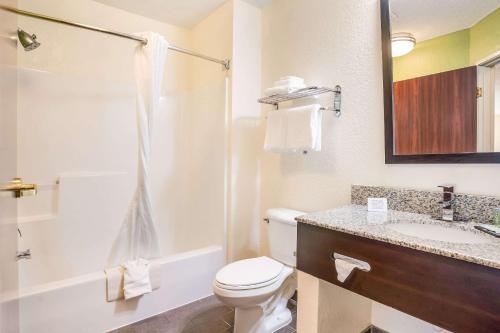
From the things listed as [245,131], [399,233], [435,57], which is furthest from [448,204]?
[245,131]

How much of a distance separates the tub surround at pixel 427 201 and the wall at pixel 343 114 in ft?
0.16

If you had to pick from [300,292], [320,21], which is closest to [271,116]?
[320,21]

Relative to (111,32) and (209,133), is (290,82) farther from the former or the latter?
(111,32)

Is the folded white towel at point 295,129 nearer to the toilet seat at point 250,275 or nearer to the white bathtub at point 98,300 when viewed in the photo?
the toilet seat at point 250,275

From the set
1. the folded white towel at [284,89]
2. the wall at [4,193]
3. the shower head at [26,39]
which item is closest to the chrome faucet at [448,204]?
the folded white towel at [284,89]

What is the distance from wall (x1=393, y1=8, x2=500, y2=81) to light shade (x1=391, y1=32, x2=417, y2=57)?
23 millimetres

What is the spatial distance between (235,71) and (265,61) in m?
0.29

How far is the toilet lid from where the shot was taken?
142cm

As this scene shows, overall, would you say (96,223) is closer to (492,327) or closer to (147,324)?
(147,324)

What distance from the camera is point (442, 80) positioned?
1.24 meters

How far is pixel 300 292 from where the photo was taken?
125 cm

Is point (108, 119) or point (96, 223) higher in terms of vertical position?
point (108, 119)

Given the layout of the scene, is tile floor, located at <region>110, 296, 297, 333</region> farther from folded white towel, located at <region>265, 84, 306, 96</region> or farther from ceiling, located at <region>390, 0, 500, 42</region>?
ceiling, located at <region>390, 0, 500, 42</region>

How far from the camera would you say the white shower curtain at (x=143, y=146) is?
5.51ft
